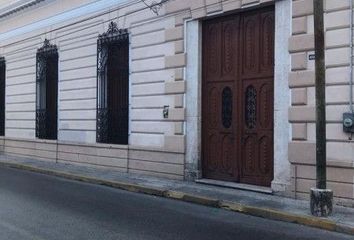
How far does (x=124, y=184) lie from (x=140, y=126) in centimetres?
211

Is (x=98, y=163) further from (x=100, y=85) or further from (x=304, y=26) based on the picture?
(x=304, y=26)

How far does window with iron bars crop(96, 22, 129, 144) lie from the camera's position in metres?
14.8

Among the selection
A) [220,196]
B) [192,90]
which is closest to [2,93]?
[192,90]

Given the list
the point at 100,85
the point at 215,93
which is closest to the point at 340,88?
the point at 215,93

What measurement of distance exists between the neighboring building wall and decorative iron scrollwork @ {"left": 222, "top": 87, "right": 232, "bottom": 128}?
1.85 m

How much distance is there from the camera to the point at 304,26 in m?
10.2

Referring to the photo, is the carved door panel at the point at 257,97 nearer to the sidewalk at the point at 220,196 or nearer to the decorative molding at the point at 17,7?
the sidewalk at the point at 220,196

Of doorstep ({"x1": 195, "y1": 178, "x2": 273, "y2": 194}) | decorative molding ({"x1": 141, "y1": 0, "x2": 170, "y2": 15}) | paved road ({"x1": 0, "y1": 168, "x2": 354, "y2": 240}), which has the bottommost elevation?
paved road ({"x1": 0, "y1": 168, "x2": 354, "y2": 240})

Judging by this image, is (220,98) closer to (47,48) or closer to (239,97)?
(239,97)

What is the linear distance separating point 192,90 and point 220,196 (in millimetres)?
3021

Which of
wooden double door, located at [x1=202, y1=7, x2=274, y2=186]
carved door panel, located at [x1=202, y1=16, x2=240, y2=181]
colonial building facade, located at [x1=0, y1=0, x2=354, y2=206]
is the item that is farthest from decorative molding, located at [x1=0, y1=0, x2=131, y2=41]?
wooden double door, located at [x1=202, y1=7, x2=274, y2=186]

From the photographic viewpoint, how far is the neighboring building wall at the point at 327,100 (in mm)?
9578

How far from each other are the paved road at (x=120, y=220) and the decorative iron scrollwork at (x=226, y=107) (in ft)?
7.77

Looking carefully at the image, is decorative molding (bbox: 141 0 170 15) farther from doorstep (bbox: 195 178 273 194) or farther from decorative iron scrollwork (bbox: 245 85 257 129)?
doorstep (bbox: 195 178 273 194)
